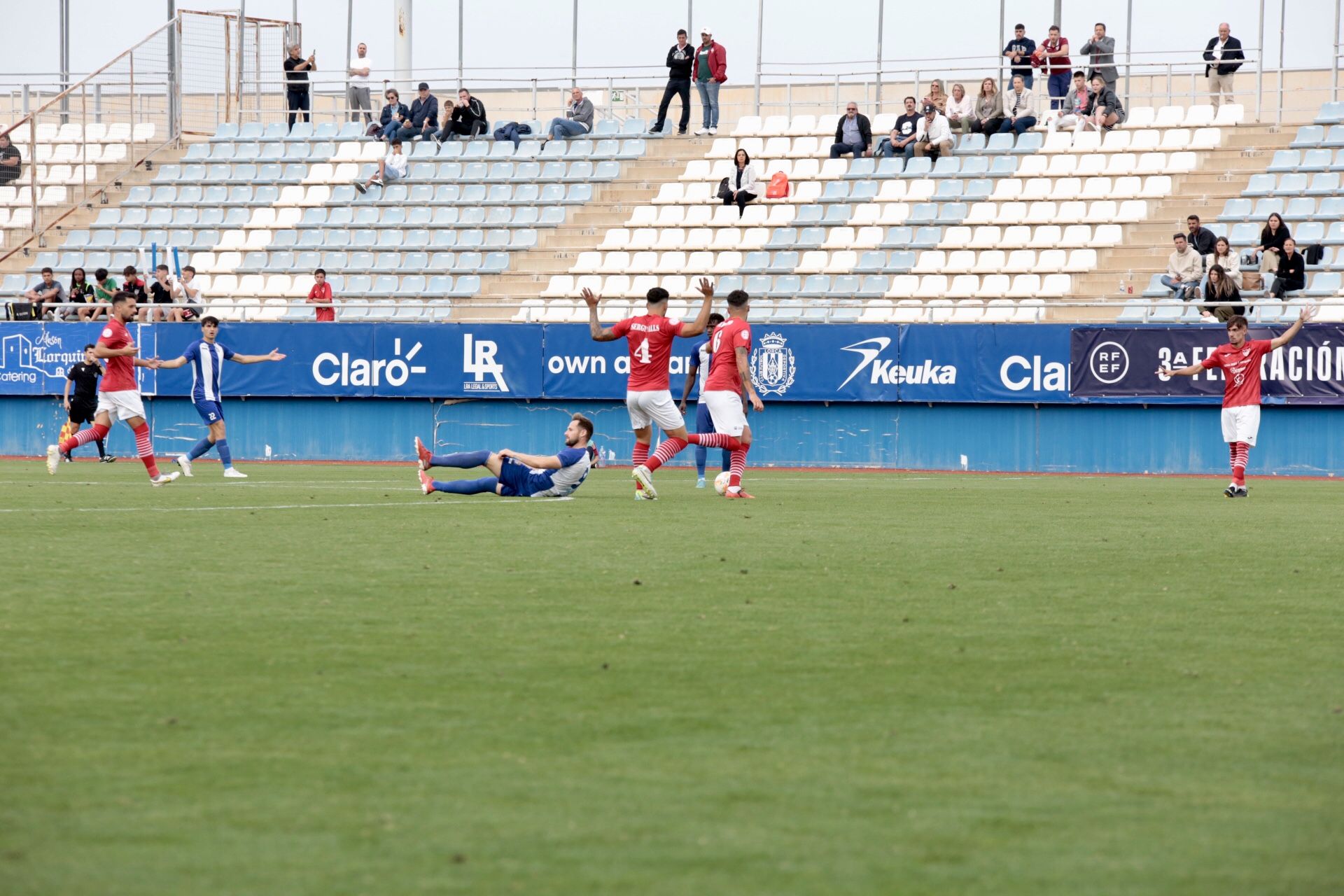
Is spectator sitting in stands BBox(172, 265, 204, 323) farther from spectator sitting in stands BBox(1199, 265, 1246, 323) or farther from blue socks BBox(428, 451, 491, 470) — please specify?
spectator sitting in stands BBox(1199, 265, 1246, 323)

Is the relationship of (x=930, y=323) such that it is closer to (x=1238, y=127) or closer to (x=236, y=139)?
(x=1238, y=127)

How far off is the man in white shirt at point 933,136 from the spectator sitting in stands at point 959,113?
451 mm

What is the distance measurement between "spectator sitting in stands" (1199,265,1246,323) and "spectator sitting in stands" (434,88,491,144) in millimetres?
16092

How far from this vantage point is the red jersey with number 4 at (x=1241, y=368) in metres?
19.0

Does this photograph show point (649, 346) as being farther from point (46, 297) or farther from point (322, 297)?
point (46, 297)

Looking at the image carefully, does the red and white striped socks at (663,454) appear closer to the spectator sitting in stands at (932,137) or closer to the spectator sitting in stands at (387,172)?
the spectator sitting in stands at (932,137)

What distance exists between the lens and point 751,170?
31672 mm

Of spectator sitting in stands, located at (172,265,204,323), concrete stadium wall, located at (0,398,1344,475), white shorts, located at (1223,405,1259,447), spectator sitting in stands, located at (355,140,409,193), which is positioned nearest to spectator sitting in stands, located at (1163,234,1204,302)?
concrete stadium wall, located at (0,398,1344,475)

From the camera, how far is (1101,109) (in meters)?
30.6

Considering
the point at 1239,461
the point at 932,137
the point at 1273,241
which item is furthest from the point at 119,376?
the point at 932,137

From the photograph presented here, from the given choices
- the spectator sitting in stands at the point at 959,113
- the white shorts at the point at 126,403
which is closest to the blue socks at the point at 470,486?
the white shorts at the point at 126,403

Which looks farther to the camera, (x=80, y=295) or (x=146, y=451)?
(x=80, y=295)

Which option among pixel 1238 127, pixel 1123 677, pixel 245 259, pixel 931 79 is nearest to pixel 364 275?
pixel 245 259

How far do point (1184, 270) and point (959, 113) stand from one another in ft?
25.0
